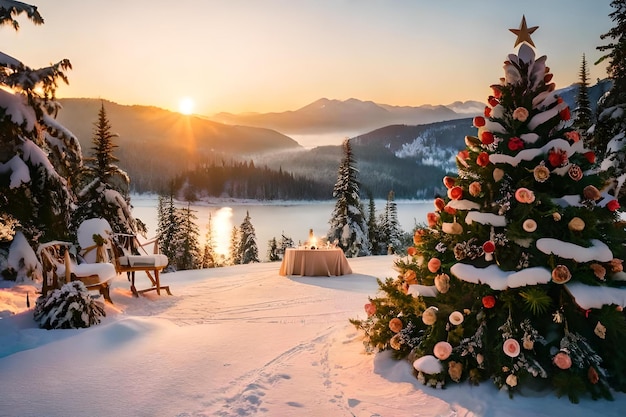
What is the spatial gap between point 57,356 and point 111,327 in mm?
925

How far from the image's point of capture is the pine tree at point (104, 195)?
14.7 m

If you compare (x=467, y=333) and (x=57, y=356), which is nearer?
(x=467, y=333)

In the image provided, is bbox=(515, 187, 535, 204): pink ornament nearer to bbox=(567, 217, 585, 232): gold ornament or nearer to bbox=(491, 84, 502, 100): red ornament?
bbox=(567, 217, 585, 232): gold ornament

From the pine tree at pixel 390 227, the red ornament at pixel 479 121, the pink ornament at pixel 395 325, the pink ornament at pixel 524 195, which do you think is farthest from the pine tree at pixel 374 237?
the pink ornament at pixel 524 195

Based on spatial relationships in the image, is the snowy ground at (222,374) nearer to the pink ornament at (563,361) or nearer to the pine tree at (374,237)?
the pink ornament at (563,361)

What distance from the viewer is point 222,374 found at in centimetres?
396

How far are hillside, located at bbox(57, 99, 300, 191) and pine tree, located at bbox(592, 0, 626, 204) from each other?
236ft

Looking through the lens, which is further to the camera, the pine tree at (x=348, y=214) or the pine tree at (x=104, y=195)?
the pine tree at (x=348, y=214)

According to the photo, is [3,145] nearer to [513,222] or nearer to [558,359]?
[513,222]

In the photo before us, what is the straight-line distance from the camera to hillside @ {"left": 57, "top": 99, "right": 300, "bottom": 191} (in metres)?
90.7

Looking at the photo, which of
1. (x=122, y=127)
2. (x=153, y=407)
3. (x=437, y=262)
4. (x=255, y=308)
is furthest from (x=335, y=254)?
(x=122, y=127)

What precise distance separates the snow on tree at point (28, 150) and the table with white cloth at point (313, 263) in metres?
5.60

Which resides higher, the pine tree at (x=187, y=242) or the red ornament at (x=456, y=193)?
the red ornament at (x=456, y=193)

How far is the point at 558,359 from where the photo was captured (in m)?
3.10
